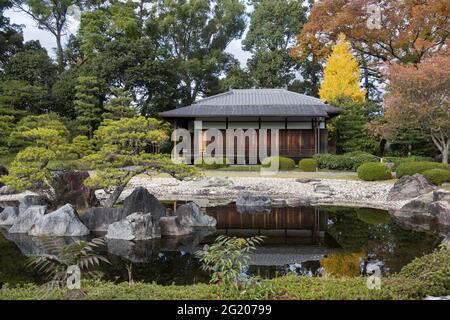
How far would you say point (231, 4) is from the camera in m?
35.1

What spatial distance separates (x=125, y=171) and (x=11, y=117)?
49.3 feet

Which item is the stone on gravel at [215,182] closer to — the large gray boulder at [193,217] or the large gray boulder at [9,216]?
the large gray boulder at [193,217]

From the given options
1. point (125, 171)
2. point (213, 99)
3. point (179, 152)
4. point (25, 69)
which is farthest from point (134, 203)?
point (25, 69)

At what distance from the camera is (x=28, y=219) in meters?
10.6

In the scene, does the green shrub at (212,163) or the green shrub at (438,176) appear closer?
the green shrub at (438,176)

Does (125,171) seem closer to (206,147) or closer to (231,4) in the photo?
(206,147)

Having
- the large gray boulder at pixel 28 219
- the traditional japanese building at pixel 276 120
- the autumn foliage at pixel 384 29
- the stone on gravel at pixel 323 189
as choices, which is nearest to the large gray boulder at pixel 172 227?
the large gray boulder at pixel 28 219

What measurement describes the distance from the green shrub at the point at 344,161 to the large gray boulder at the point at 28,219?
14251 millimetres

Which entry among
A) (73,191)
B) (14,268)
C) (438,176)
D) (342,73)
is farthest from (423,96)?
(14,268)

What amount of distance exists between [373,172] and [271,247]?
10.00m

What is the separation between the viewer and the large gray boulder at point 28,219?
412 inches

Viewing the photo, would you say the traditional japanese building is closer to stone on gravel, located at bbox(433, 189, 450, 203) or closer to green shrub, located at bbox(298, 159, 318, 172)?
green shrub, located at bbox(298, 159, 318, 172)

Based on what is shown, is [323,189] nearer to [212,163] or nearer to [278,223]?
[278,223]

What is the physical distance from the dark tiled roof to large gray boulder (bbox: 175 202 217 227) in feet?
42.8
